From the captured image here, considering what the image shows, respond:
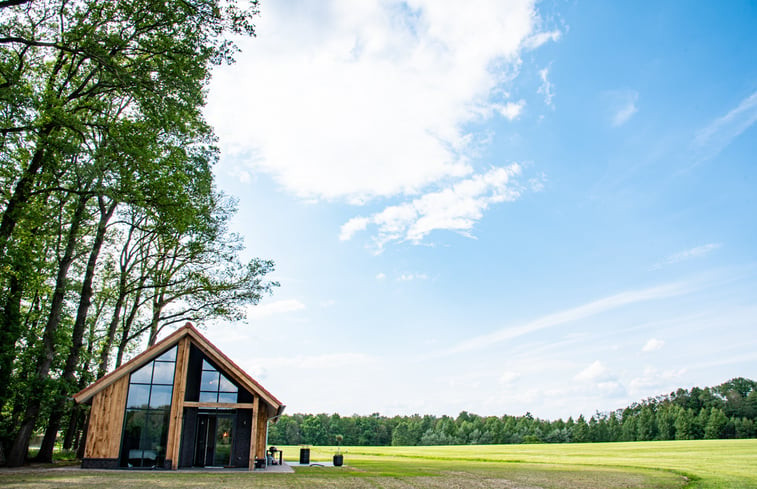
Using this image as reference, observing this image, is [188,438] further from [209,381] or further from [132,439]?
[209,381]

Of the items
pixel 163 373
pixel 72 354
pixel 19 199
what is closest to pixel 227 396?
pixel 163 373

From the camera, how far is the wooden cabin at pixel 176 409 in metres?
18.9

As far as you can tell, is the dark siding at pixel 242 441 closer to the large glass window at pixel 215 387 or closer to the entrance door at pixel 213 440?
the entrance door at pixel 213 440

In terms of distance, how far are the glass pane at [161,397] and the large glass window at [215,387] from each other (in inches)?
52.4

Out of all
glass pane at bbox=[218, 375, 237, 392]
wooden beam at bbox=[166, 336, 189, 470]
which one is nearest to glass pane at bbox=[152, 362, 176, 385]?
wooden beam at bbox=[166, 336, 189, 470]

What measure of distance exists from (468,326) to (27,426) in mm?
40583

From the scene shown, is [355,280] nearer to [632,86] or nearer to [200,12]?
[632,86]

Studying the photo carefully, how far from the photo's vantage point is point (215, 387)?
→ 20.6 metres

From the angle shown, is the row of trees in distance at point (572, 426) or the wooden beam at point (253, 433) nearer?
the wooden beam at point (253, 433)

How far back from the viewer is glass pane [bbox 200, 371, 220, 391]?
20.6 meters

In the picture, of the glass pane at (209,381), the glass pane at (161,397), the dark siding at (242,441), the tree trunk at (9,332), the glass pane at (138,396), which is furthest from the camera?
the glass pane at (209,381)

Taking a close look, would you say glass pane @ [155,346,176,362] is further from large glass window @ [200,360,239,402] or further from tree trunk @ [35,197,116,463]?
tree trunk @ [35,197,116,463]

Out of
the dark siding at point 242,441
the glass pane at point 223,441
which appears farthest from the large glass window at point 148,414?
the dark siding at point 242,441

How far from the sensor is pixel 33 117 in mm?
14922
